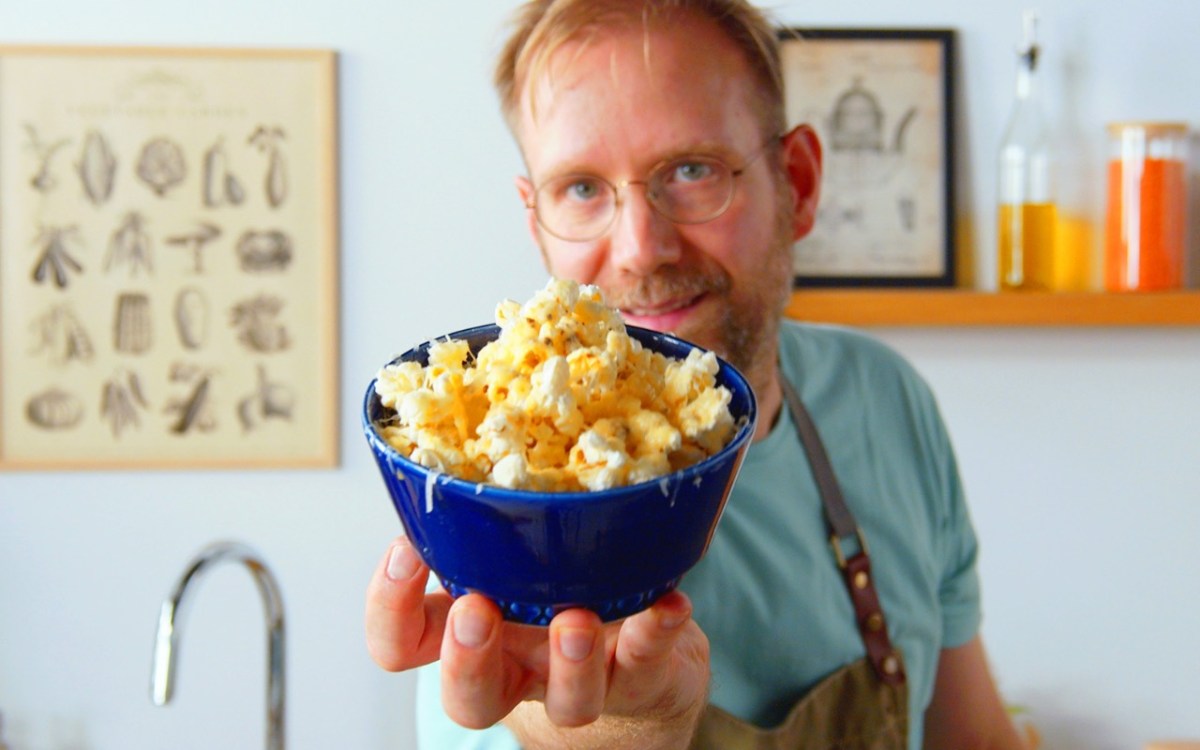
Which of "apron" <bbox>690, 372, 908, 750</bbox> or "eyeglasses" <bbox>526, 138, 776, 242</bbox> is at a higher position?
"eyeglasses" <bbox>526, 138, 776, 242</bbox>

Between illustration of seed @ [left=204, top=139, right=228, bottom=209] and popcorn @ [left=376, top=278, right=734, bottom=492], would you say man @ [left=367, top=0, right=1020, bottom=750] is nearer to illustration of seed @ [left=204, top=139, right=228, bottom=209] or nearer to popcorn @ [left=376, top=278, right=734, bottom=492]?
popcorn @ [left=376, top=278, right=734, bottom=492]

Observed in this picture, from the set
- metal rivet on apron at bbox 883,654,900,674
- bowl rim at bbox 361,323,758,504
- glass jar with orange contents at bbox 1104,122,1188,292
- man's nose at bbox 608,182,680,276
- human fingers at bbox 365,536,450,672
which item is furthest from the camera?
glass jar with orange contents at bbox 1104,122,1188,292

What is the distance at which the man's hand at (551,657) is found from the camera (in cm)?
57

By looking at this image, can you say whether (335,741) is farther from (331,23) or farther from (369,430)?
(369,430)

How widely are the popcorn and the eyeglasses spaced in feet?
1.47

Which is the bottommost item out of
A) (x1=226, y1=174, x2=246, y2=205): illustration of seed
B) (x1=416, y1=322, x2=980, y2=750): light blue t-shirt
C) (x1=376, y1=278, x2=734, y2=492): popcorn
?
(x1=416, y1=322, x2=980, y2=750): light blue t-shirt

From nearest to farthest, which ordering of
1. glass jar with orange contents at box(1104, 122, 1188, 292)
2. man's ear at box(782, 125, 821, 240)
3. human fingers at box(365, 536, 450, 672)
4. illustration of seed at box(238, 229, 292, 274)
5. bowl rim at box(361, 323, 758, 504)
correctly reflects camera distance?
bowl rim at box(361, 323, 758, 504) → human fingers at box(365, 536, 450, 672) → man's ear at box(782, 125, 821, 240) → glass jar with orange contents at box(1104, 122, 1188, 292) → illustration of seed at box(238, 229, 292, 274)

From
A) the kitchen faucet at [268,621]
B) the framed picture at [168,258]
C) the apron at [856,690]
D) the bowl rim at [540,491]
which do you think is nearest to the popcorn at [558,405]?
the bowl rim at [540,491]

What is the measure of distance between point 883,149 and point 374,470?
1.10m

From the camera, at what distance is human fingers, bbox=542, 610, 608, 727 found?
56cm

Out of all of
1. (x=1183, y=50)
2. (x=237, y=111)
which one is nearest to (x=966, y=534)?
(x=1183, y=50)

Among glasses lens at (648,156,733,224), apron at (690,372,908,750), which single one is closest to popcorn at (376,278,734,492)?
glasses lens at (648,156,733,224)

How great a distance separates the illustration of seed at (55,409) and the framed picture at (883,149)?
1.34 metres

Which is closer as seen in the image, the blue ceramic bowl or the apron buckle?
the blue ceramic bowl
